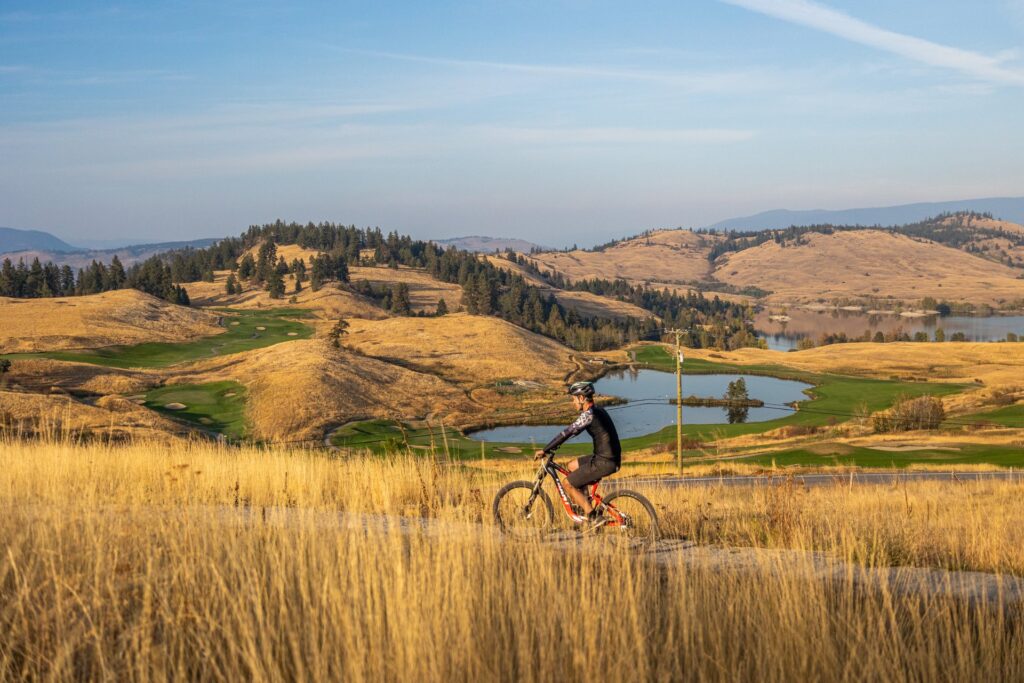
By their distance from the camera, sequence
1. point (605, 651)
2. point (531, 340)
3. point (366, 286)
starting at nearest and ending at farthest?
point (605, 651), point (531, 340), point (366, 286)

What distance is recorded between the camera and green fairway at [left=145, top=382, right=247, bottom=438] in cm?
7614

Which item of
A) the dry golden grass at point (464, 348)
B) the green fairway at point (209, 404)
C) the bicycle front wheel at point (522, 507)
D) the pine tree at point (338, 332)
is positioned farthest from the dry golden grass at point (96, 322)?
the bicycle front wheel at point (522, 507)

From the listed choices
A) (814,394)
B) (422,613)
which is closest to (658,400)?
(814,394)

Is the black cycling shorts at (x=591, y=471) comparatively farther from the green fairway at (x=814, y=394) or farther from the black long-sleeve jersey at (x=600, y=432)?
the green fairway at (x=814, y=394)

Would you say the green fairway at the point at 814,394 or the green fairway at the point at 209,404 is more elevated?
the green fairway at the point at 209,404

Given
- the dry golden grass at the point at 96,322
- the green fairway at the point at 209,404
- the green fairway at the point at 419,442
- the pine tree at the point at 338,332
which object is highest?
the dry golden grass at the point at 96,322

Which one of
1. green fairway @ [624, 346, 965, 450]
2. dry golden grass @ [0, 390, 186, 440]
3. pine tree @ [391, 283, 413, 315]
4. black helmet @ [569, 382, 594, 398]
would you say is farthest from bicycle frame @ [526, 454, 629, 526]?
pine tree @ [391, 283, 413, 315]

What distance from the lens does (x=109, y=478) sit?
38.0 ft

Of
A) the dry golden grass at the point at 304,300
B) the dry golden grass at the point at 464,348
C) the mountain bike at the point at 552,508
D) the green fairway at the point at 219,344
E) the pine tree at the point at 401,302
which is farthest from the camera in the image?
the pine tree at the point at 401,302

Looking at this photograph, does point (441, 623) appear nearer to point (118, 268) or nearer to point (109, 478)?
point (109, 478)

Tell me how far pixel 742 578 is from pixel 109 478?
30.6 ft

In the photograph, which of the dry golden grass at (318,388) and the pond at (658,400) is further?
the pond at (658,400)

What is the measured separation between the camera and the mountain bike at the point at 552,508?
9.49m

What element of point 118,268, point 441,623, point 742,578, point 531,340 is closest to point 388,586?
point 441,623
